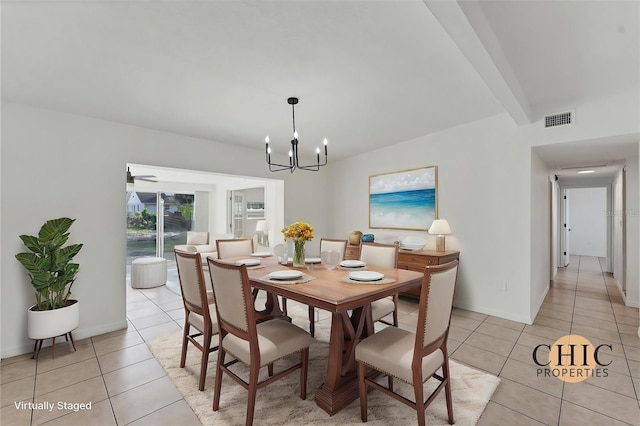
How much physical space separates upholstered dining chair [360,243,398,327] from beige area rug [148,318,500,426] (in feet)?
1.93

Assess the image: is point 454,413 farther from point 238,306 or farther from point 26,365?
point 26,365

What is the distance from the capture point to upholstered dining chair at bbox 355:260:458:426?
156 centimetres

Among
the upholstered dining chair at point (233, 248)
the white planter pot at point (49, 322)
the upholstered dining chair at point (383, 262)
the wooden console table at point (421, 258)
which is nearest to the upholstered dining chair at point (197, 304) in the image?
the upholstered dining chair at point (233, 248)

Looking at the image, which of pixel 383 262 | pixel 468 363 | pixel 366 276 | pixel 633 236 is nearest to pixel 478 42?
pixel 366 276

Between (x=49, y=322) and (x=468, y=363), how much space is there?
382 cm

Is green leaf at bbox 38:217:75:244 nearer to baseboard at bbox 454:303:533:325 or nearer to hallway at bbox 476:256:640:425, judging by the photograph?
hallway at bbox 476:256:640:425

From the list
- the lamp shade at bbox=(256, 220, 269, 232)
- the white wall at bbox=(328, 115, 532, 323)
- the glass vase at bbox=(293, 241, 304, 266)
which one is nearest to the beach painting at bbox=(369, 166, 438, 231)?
the white wall at bbox=(328, 115, 532, 323)

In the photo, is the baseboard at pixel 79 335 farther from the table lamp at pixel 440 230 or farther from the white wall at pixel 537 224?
the white wall at pixel 537 224

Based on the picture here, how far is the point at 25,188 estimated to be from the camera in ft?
9.14

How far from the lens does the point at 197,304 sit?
7.57ft

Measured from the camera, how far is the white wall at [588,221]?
8.16 metres

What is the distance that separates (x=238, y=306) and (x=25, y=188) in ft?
8.92

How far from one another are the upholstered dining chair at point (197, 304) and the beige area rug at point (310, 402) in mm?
138

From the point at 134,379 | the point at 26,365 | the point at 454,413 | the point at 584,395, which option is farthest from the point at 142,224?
the point at 584,395
